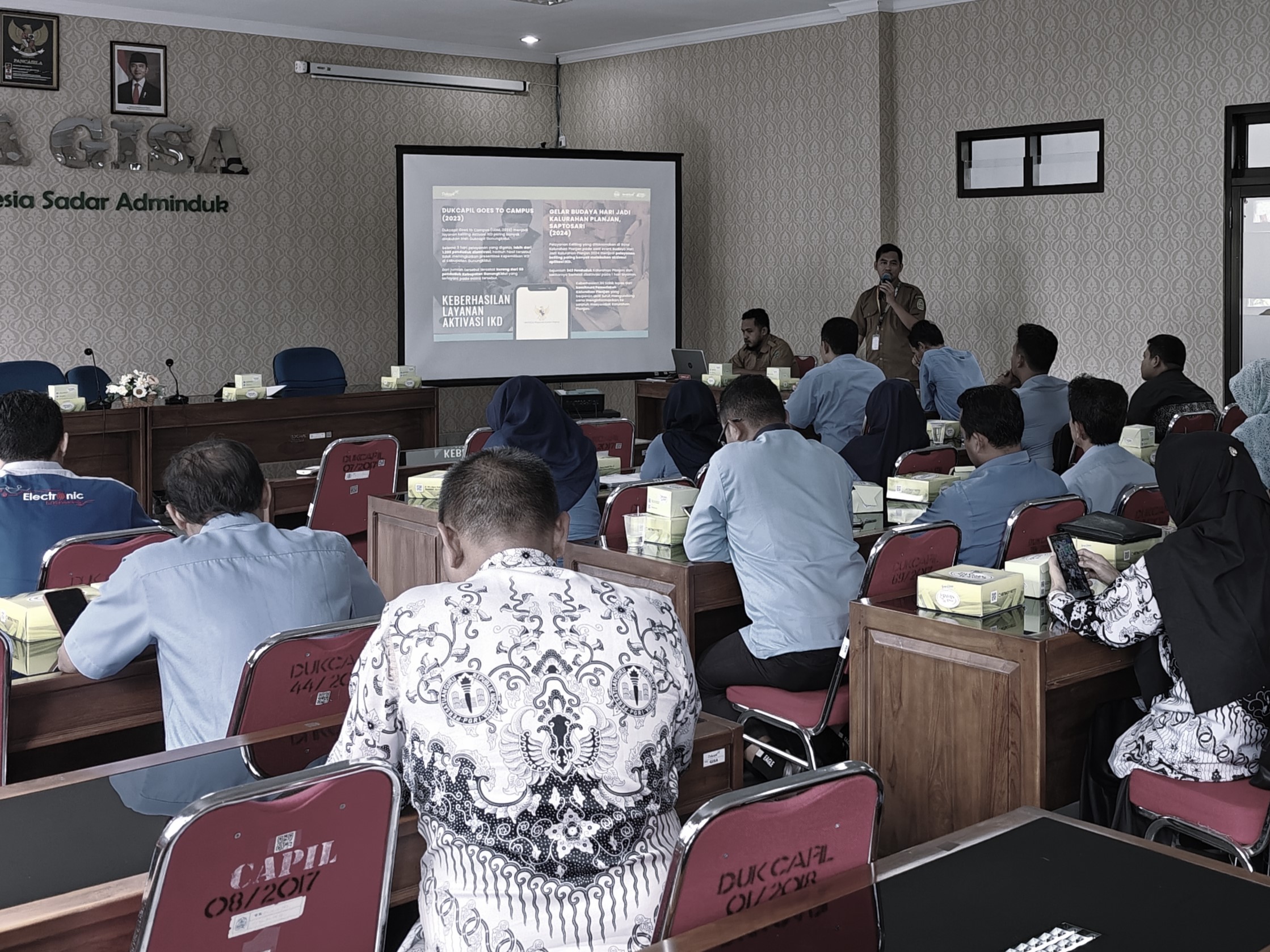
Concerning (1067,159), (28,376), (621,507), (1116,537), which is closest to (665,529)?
(621,507)

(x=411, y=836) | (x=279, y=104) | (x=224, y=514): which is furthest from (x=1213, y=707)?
(x=279, y=104)

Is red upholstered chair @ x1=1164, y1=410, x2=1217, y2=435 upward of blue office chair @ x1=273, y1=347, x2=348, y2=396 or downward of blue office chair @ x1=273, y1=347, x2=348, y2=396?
downward

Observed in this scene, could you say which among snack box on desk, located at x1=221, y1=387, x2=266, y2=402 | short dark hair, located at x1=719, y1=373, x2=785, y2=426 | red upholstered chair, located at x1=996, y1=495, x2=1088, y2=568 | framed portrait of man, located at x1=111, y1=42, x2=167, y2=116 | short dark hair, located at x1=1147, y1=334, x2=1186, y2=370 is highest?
framed portrait of man, located at x1=111, y1=42, x2=167, y2=116

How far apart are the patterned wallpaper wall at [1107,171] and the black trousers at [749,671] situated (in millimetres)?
5414

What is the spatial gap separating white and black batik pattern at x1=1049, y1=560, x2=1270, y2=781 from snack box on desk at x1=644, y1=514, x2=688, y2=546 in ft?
4.42

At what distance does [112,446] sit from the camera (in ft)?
22.9

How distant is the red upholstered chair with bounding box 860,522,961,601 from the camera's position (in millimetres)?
3242

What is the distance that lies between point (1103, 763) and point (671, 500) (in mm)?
1413

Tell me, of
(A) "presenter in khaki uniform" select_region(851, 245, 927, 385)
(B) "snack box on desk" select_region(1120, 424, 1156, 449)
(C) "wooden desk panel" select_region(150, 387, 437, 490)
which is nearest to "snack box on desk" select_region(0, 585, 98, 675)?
(C) "wooden desk panel" select_region(150, 387, 437, 490)

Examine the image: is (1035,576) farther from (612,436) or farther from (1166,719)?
(612,436)

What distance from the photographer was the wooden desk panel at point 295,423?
23.3 ft

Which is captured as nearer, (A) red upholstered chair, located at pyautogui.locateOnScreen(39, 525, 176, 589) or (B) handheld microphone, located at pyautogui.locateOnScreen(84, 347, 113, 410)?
(A) red upholstered chair, located at pyautogui.locateOnScreen(39, 525, 176, 589)

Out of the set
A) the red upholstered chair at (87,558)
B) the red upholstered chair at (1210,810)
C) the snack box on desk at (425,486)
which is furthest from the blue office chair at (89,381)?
the red upholstered chair at (1210,810)

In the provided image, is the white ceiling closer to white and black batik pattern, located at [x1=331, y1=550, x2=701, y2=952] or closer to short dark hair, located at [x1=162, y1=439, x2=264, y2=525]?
short dark hair, located at [x1=162, y1=439, x2=264, y2=525]
